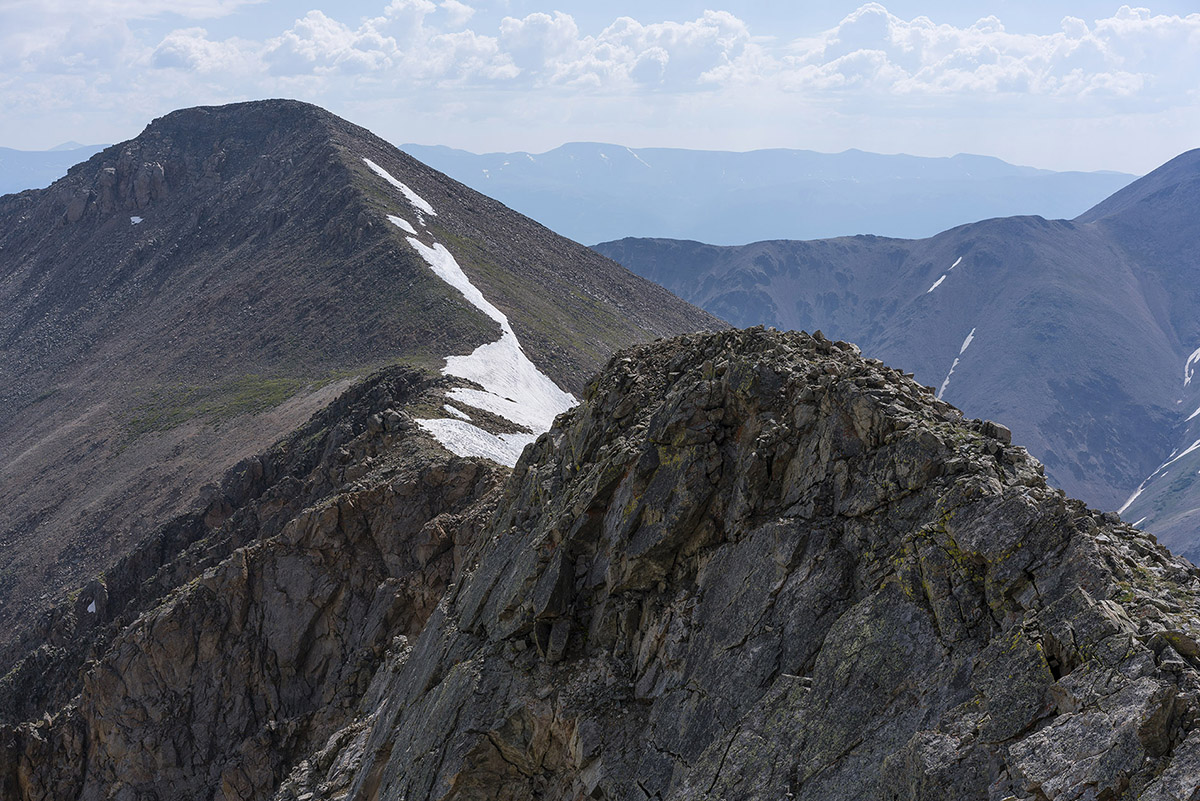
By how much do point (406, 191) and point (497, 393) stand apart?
230 feet

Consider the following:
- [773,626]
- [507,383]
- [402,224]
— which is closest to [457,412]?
[507,383]

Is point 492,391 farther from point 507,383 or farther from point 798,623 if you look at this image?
point 798,623

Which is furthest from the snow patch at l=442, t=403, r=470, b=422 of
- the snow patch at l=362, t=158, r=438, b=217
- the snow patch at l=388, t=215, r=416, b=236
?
the snow patch at l=362, t=158, r=438, b=217

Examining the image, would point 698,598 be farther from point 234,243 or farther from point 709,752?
point 234,243

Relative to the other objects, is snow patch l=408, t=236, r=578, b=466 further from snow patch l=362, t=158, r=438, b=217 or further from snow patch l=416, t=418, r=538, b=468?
snow patch l=362, t=158, r=438, b=217

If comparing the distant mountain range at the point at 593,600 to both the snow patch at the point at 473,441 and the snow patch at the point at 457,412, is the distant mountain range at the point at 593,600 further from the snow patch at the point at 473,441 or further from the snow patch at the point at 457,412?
the snow patch at the point at 457,412

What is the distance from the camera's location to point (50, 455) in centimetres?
9025

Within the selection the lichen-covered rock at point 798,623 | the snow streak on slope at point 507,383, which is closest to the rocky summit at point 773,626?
the lichen-covered rock at point 798,623

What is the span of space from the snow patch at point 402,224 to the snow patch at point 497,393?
935 centimetres

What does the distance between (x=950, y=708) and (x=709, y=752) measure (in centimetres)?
388

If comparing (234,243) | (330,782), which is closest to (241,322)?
(234,243)

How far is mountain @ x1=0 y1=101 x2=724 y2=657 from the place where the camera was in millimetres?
69938

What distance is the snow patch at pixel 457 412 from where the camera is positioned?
4906cm

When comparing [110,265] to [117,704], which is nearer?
[117,704]
